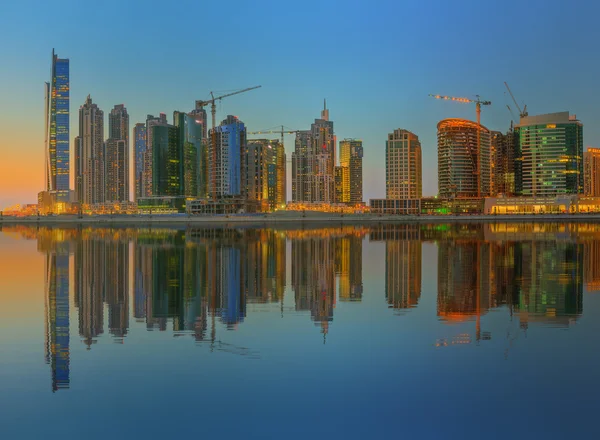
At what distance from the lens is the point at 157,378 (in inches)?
570

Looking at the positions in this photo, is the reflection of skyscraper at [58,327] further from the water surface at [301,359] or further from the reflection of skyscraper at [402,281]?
the reflection of skyscraper at [402,281]

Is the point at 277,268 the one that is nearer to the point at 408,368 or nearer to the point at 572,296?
the point at 572,296

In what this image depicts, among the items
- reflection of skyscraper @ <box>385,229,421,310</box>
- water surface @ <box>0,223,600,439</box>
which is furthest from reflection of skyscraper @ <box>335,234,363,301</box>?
reflection of skyscraper @ <box>385,229,421,310</box>

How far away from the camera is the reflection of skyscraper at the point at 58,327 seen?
14.9 meters

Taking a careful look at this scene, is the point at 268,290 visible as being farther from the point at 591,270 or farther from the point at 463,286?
the point at 591,270

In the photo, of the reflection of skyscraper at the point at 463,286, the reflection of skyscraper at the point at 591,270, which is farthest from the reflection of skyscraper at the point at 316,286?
the reflection of skyscraper at the point at 591,270

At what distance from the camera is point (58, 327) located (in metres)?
20.7

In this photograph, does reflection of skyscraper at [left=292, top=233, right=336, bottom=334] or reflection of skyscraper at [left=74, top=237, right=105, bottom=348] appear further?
reflection of skyscraper at [left=292, top=233, right=336, bottom=334]

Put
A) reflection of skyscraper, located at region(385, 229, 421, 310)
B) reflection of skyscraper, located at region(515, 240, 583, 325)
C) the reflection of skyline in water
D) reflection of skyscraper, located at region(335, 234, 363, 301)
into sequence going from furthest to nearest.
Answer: reflection of skyscraper, located at region(335, 234, 363, 301) < reflection of skyscraper, located at region(385, 229, 421, 310) < reflection of skyscraper, located at region(515, 240, 583, 325) < the reflection of skyline in water

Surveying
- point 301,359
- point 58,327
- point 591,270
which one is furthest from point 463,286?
point 58,327

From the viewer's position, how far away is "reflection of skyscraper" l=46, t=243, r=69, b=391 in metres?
14.9

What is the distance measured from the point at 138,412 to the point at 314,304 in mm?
14194

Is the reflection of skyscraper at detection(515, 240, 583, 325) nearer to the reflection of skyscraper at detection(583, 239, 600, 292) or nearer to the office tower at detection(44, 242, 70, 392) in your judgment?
the reflection of skyscraper at detection(583, 239, 600, 292)

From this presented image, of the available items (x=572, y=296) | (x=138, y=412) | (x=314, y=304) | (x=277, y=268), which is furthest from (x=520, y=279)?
(x=138, y=412)
